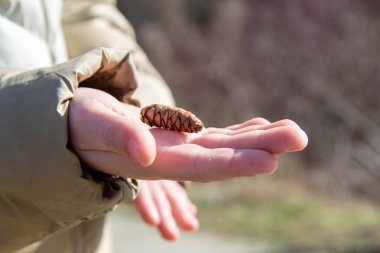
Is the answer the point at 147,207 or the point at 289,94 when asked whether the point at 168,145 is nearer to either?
the point at 147,207

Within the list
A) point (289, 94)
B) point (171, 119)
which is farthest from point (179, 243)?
point (289, 94)

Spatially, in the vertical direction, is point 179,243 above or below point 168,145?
below

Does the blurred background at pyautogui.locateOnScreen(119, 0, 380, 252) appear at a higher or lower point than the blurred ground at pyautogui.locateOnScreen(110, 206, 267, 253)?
higher

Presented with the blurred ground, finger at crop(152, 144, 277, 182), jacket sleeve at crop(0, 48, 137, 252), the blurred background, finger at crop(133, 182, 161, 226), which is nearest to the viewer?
finger at crop(152, 144, 277, 182)

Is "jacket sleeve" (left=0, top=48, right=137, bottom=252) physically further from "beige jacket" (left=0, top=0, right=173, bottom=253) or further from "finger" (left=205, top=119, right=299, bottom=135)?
"finger" (left=205, top=119, right=299, bottom=135)

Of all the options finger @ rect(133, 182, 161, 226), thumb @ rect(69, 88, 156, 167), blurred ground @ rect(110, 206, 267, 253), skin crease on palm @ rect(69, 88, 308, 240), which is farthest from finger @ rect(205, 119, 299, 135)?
blurred ground @ rect(110, 206, 267, 253)

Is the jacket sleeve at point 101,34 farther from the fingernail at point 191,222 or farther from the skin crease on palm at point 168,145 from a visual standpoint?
the skin crease on palm at point 168,145

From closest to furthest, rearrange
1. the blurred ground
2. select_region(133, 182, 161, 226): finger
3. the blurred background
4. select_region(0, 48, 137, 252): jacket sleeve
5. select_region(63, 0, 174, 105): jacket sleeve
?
select_region(0, 48, 137, 252): jacket sleeve, select_region(133, 182, 161, 226): finger, select_region(63, 0, 174, 105): jacket sleeve, the blurred ground, the blurred background

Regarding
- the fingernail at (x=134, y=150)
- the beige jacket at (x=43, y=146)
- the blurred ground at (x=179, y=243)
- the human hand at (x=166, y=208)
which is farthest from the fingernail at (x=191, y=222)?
the blurred ground at (x=179, y=243)

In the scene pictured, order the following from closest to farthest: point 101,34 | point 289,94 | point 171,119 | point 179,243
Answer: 1. point 171,119
2. point 101,34
3. point 179,243
4. point 289,94
